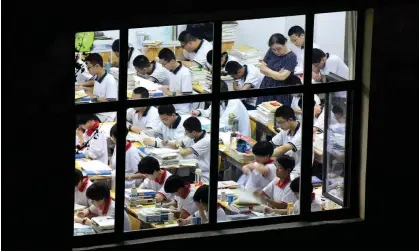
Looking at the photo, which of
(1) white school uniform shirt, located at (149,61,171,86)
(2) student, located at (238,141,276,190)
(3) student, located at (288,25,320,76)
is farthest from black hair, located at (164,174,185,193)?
(3) student, located at (288,25,320,76)

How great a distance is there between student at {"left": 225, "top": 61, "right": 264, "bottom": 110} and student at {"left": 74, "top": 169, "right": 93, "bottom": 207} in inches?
51.1

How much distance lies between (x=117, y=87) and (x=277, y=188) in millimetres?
1556

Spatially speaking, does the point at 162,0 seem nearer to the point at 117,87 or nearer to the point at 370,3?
the point at 117,87

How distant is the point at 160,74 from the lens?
11.8 m

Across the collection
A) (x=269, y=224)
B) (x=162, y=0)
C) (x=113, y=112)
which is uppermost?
(x=162, y=0)

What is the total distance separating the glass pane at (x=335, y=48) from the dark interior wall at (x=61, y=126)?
19cm

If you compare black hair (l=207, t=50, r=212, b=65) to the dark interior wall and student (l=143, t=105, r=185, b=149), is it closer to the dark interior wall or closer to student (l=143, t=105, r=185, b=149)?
student (l=143, t=105, r=185, b=149)

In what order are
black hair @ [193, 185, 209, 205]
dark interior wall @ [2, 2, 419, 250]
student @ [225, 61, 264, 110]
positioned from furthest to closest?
black hair @ [193, 185, 209, 205]
student @ [225, 61, 264, 110]
dark interior wall @ [2, 2, 419, 250]

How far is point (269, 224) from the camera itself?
12.3 meters

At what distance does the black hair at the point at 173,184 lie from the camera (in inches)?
470

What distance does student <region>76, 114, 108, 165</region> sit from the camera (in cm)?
1152

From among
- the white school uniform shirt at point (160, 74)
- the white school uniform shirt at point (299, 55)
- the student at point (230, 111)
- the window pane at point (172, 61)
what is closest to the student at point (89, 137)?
the window pane at point (172, 61)

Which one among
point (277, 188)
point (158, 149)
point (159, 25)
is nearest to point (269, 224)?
point (277, 188)

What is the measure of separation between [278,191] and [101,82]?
5.63ft
